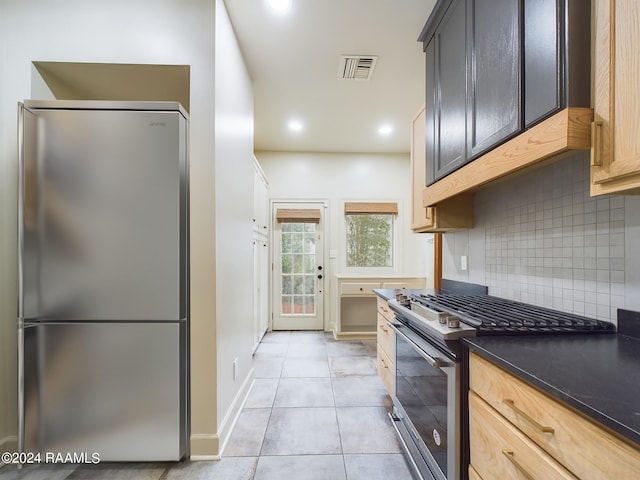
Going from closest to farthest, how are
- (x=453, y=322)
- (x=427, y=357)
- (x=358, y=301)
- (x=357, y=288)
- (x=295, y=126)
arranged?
(x=453, y=322) → (x=427, y=357) → (x=295, y=126) → (x=357, y=288) → (x=358, y=301)

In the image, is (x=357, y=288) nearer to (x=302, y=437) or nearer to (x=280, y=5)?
(x=302, y=437)

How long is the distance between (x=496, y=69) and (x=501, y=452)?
4.75ft

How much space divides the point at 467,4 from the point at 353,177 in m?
2.97

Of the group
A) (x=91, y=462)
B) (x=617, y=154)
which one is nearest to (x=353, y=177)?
(x=617, y=154)

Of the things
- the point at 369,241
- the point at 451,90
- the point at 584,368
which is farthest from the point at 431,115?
the point at 369,241

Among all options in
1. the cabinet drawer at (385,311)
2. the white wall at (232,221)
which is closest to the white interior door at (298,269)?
the white wall at (232,221)

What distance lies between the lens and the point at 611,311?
3.62ft

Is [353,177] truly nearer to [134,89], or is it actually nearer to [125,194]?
[134,89]

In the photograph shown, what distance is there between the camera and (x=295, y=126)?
349cm

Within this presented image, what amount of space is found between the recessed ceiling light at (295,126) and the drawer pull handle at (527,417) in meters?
3.26

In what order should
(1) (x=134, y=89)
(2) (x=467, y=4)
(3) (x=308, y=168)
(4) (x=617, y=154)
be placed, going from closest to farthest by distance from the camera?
(4) (x=617, y=154), (2) (x=467, y=4), (1) (x=134, y=89), (3) (x=308, y=168)

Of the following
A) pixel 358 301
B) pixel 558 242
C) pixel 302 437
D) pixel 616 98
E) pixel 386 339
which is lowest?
pixel 302 437

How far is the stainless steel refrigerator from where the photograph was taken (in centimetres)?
150

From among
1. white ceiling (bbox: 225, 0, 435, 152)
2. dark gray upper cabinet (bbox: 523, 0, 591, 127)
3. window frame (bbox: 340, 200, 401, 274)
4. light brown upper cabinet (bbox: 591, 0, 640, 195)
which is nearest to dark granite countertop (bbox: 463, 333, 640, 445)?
light brown upper cabinet (bbox: 591, 0, 640, 195)
